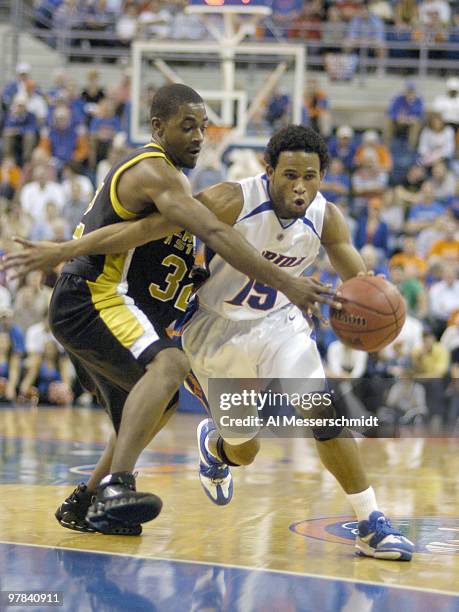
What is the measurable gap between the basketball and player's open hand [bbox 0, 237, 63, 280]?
3.96 ft

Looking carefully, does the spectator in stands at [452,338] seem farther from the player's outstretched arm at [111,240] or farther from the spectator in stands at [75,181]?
the player's outstretched arm at [111,240]

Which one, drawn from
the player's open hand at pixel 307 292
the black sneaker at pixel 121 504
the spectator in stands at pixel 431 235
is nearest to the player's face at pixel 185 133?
the player's open hand at pixel 307 292

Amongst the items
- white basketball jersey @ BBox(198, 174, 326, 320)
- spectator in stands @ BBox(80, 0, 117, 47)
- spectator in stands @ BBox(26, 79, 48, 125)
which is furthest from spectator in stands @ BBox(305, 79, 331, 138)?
white basketball jersey @ BBox(198, 174, 326, 320)

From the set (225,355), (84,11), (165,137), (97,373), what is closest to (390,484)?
(225,355)

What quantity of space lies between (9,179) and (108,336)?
37.7ft

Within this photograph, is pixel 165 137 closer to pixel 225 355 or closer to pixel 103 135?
pixel 225 355

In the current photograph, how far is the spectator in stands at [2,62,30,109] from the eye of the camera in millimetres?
16500

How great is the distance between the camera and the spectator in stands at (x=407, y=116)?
16.2 metres

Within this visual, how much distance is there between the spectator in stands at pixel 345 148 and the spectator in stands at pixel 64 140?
147 inches

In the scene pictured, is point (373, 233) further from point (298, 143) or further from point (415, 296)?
point (298, 143)

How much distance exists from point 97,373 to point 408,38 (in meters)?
13.8

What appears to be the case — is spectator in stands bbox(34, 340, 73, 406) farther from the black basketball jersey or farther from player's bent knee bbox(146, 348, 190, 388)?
player's bent knee bbox(146, 348, 190, 388)

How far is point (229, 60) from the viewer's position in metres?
13.9

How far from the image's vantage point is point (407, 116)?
1623cm
